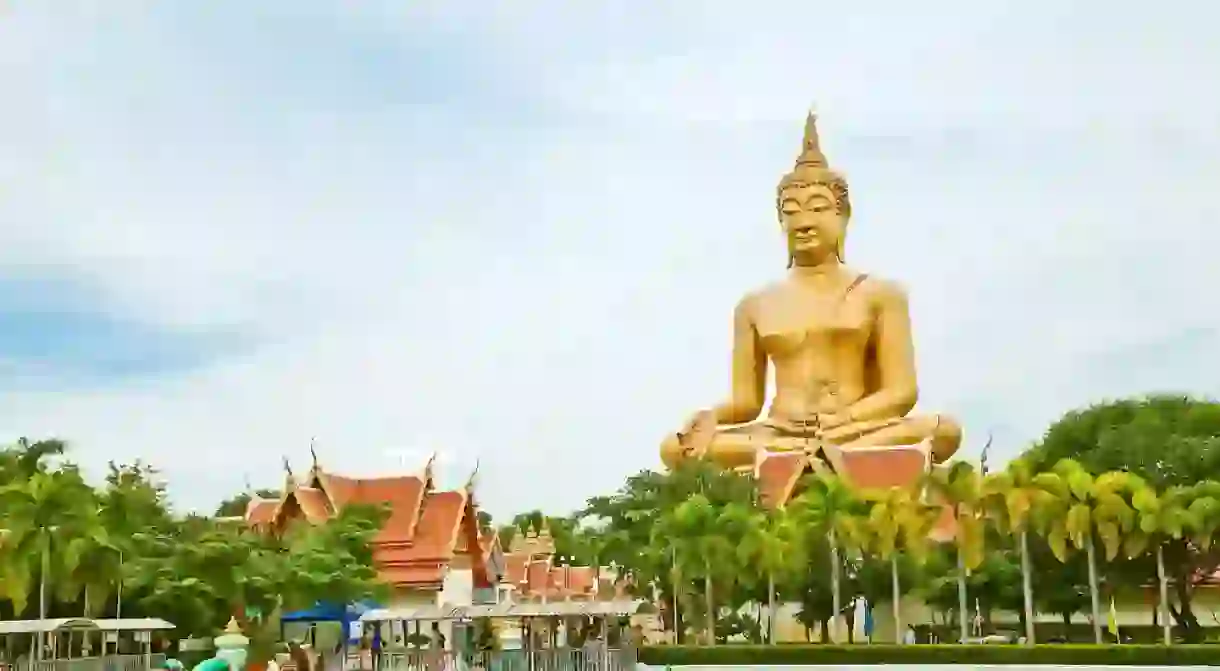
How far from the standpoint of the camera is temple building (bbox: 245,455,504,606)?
40.0m

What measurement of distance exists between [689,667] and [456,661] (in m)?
6.99

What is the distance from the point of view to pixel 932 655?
31.0 metres

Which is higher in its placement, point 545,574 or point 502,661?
point 545,574

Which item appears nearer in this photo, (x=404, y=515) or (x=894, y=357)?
(x=404, y=515)

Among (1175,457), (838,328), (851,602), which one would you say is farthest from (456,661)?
(838,328)

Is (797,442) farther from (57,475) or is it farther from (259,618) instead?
(57,475)

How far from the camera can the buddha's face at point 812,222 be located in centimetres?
4972

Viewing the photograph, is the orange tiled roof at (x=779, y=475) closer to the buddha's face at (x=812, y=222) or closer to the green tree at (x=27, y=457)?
the buddha's face at (x=812, y=222)

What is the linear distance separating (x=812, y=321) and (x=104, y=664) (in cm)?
2880

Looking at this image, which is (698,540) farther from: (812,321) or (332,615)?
(812,321)

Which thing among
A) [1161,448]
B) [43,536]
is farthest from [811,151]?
[43,536]

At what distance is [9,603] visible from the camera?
105 feet

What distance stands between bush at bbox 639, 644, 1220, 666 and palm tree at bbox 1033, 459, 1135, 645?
1.92 meters

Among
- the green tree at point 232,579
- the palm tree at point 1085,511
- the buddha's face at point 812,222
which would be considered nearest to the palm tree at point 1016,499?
the palm tree at point 1085,511
